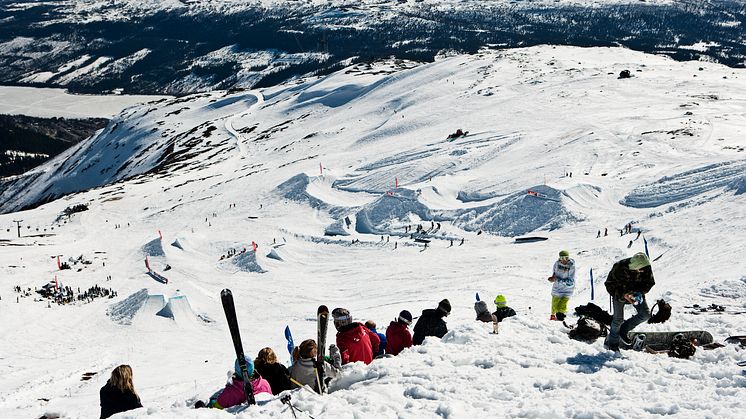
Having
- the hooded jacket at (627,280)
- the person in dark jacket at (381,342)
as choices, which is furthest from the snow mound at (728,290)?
the person in dark jacket at (381,342)

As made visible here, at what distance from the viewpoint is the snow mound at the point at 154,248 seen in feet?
110

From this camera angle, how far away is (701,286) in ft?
46.8

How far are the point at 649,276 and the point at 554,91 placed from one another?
51.5 meters

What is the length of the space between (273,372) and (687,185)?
24542mm

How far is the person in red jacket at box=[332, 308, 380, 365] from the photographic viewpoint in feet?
34.3

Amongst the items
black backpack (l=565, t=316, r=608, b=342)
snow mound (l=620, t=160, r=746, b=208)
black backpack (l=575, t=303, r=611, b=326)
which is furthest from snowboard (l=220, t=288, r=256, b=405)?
snow mound (l=620, t=160, r=746, b=208)

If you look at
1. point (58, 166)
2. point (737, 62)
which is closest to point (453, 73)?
point (58, 166)

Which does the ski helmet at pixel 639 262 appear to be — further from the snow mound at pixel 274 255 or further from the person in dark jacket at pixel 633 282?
the snow mound at pixel 274 255

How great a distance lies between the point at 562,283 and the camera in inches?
548

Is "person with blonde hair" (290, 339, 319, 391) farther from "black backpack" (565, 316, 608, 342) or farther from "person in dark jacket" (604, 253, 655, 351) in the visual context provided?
"black backpack" (565, 316, 608, 342)

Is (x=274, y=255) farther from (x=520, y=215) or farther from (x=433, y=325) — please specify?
(x=433, y=325)

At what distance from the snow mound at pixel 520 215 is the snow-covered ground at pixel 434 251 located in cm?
11

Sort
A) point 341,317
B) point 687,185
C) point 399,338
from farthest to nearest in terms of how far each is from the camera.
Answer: point 687,185, point 399,338, point 341,317

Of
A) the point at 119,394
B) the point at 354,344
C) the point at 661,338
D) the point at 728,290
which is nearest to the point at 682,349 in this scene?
the point at 661,338
